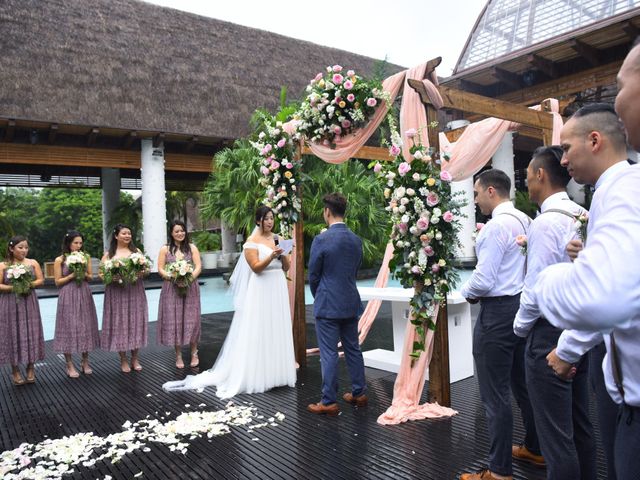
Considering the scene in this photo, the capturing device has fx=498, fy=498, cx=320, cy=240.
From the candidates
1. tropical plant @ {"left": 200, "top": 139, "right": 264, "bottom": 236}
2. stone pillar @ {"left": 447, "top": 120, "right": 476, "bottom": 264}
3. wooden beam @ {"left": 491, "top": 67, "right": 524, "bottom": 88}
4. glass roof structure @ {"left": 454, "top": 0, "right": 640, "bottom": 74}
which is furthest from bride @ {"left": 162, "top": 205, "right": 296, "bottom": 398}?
stone pillar @ {"left": 447, "top": 120, "right": 476, "bottom": 264}

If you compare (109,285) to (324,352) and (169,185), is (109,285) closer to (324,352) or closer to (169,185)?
(324,352)

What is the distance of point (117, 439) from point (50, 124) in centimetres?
1246

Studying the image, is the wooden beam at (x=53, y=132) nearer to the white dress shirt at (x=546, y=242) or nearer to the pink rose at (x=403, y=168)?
the pink rose at (x=403, y=168)

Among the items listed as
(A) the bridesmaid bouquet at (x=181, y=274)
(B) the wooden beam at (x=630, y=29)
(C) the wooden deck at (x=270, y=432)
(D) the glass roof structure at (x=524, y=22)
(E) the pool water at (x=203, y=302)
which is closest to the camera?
(C) the wooden deck at (x=270, y=432)

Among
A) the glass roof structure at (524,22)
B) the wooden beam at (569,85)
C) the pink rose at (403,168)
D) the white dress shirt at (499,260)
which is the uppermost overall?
the glass roof structure at (524,22)

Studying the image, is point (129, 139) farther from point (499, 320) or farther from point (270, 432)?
point (499, 320)

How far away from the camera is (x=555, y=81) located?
11867 mm

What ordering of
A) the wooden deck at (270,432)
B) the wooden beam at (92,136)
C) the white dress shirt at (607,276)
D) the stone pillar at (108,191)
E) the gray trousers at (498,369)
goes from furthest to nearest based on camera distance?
1. the stone pillar at (108,191)
2. the wooden beam at (92,136)
3. the wooden deck at (270,432)
4. the gray trousers at (498,369)
5. the white dress shirt at (607,276)

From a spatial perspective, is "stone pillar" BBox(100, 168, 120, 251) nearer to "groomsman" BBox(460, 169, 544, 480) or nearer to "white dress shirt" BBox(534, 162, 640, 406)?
"groomsman" BBox(460, 169, 544, 480)

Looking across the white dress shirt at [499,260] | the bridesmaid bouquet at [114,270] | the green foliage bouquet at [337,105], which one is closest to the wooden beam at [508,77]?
the green foliage bouquet at [337,105]

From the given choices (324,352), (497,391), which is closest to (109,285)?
(324,352)

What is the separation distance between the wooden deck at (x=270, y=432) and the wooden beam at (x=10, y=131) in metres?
9.54

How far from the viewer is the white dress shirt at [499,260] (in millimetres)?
3156

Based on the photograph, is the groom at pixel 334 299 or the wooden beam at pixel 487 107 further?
the wooden beam at pixel 487 107
